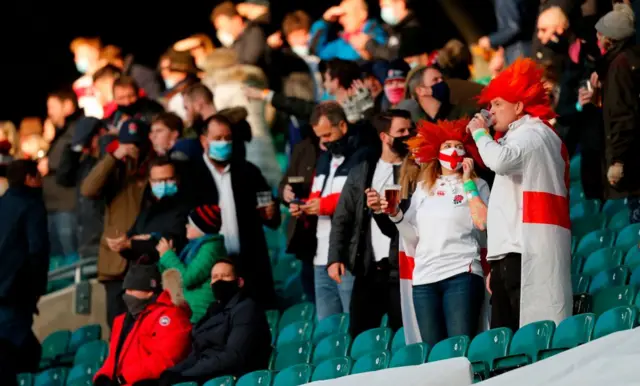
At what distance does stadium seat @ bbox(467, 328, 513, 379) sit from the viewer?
7.58 metres

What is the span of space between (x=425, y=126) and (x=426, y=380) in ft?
6.55

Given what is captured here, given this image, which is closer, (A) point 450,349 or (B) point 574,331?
(B) point 574,331

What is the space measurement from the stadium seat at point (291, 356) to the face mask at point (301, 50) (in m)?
5.78

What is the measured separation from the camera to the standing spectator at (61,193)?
46.1 feet

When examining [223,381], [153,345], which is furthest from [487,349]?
[153,345]

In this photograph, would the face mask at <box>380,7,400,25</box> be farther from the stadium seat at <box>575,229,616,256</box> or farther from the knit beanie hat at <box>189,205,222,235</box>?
the stadium seat at <box>575,229,616,256</box>

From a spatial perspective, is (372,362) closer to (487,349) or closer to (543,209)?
(487,349)

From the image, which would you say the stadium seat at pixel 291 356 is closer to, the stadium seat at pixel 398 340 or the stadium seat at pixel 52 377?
the stadium seat at pixel 398 340

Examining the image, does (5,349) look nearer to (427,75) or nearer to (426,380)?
(427,75)

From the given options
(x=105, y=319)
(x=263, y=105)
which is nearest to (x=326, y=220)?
(x=105, y=319)

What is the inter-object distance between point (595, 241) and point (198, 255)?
8.07 ft

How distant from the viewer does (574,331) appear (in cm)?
746

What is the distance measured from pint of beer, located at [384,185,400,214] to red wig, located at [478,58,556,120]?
69 cm

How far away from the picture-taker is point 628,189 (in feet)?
31.6
